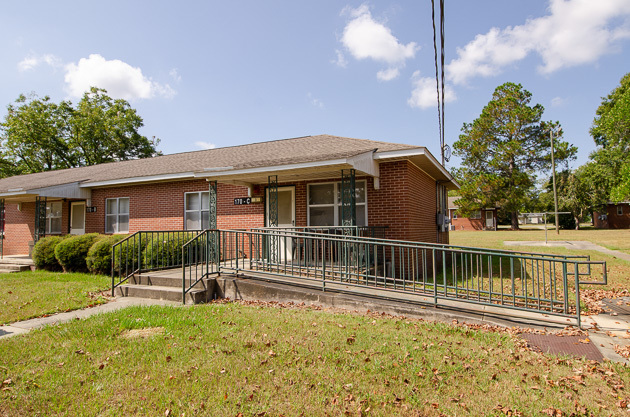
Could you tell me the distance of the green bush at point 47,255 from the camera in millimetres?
11477

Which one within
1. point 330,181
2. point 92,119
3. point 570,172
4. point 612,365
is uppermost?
point 92,119

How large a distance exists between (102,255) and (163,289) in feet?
13.0

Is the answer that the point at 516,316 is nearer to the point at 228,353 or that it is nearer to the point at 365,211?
the point at 228,353

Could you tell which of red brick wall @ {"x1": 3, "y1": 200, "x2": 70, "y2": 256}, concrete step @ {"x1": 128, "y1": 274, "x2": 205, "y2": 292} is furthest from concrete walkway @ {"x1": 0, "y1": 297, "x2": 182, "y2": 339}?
red brick wall @ {"x1": 3, "y1": 200, "x2": 70, "y2": 256}

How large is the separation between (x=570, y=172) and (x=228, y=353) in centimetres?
5583

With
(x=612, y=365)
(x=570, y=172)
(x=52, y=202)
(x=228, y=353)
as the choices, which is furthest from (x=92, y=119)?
(x=570, y=172)

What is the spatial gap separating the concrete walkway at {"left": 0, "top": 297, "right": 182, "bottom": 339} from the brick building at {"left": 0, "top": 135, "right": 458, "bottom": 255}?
3306 mm

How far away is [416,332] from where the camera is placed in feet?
15.9

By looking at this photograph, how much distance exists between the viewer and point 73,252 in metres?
10.8

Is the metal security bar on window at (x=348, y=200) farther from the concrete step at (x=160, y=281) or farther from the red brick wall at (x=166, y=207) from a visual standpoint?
the concrete step at (x=160, y=281)

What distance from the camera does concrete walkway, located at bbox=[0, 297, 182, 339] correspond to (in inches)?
210

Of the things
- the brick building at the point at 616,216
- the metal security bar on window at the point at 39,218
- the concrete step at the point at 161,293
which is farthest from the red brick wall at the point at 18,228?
the brick building at the point at 616,216

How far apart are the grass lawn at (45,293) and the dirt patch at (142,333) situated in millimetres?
2321

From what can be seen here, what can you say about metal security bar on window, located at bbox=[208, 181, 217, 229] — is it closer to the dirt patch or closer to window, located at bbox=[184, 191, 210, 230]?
window, located at bbox=[184, 191, 210, 230]
